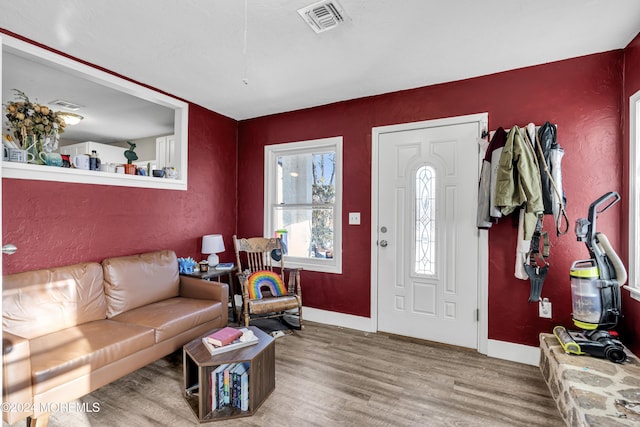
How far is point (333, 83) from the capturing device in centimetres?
296

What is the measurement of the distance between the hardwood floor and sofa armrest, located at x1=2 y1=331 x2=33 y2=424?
1.11ft

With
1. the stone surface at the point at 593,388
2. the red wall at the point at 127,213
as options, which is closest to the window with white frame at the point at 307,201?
the red wall at the point at 127,213

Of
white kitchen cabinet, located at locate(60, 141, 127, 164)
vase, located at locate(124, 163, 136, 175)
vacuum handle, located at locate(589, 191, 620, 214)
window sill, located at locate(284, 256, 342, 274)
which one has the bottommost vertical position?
window sill, located at locate(284, 256, 342, 274)

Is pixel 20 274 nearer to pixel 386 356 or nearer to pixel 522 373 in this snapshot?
pixel 386 356

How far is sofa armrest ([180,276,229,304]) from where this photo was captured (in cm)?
284

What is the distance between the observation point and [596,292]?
206 cm

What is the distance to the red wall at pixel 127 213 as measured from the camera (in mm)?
2264

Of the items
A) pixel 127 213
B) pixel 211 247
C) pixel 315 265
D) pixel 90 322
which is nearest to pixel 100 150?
pixel 127 213

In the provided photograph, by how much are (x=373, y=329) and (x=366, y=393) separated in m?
1.10

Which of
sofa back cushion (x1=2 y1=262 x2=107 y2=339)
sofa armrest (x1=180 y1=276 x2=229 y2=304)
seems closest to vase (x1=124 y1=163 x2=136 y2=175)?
sofa back cushion (x1=2 y1=262 x2=107 y2=339)

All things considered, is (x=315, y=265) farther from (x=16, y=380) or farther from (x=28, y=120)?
(x=28, y=120)

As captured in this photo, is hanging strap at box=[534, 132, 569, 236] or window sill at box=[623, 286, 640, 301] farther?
hanging strap at box=[534, 132, 569, 236]

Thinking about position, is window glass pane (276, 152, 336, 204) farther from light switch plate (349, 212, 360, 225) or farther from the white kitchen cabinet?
the white kitchen cabinet

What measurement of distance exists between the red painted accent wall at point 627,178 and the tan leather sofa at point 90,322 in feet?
10.0
